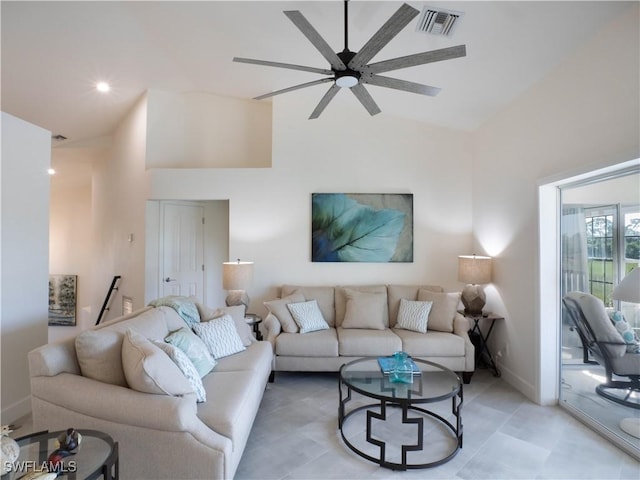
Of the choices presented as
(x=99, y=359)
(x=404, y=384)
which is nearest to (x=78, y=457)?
(x=99, y=359)

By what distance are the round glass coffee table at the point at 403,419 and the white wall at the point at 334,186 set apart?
1.84 m

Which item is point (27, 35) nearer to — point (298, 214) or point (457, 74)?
point (298, 214)

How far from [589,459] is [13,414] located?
4470 millimetres

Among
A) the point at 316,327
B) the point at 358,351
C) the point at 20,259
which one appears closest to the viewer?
the point at 20,259

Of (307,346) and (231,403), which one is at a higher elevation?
(231,403)

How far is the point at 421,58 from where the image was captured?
199 cm

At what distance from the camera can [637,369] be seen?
2.38 meters

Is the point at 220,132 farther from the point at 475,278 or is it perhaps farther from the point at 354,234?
the point at 475,278

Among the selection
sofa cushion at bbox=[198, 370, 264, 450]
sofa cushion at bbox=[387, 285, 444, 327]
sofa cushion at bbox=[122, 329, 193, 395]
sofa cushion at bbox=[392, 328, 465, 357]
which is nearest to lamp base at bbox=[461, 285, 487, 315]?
sofa cushion at bbox=[387, 285, 444, 327]

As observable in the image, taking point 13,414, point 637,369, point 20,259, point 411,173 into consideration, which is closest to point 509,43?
point 411,173

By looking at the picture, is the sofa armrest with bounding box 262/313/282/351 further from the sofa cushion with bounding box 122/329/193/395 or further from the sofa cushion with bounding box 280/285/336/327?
the sofa cushion with bounding box 122/329/193/395

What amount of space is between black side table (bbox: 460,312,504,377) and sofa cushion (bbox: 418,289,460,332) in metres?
0.25

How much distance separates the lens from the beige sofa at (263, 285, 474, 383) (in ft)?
11.3

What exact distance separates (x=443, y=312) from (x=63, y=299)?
7124 mm
